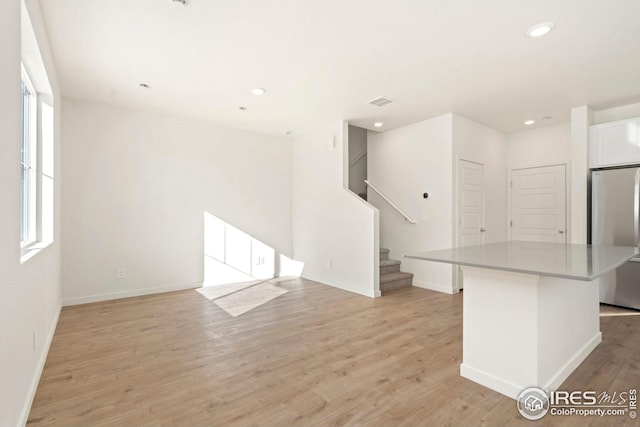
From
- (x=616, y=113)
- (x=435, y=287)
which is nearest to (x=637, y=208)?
(x=616, y=113)

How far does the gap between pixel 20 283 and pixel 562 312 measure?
3.32 metres

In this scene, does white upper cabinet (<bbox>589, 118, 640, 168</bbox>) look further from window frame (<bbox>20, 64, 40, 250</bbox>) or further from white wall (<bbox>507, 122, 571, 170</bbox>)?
window frame (<bbox>20, 64, 40, 250</bbox>)

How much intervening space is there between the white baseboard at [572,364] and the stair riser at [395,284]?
240 centimetres

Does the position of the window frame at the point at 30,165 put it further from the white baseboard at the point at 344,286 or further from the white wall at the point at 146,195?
the white baseboard at the point at 344,286

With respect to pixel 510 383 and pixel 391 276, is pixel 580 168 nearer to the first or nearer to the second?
pixel 391 276

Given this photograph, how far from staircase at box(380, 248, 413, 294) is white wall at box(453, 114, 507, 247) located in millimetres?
1085

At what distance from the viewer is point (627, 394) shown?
6.50 feet

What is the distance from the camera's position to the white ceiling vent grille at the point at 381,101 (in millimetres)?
3914

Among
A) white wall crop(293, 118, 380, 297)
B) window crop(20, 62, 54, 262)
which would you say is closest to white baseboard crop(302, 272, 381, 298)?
white wall crop(293, 118, 380, 297)

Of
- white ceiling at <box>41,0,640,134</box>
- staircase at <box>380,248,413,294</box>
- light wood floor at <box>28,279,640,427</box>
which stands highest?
white ceiling at <box>41,0,640,134</box>

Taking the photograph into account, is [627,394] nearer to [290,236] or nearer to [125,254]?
[290,236]

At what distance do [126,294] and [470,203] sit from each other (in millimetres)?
5146

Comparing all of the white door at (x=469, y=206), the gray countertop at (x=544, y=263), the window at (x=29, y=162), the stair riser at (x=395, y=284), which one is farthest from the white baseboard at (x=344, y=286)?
the window at (x=29, y=162)

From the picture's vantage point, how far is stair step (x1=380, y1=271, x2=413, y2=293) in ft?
15.3
